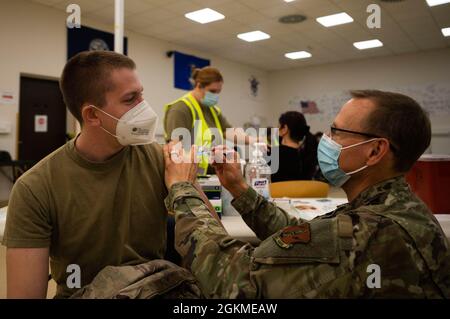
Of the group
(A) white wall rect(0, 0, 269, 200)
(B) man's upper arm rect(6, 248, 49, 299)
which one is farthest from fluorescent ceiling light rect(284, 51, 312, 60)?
(B) man's upper arm rect(6, 248, 49, 299)

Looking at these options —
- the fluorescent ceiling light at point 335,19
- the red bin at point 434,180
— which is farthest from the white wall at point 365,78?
the red bin at point 434,180

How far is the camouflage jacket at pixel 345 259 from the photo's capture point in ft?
2.64

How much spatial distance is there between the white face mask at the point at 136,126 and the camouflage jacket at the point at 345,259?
475 millimetres

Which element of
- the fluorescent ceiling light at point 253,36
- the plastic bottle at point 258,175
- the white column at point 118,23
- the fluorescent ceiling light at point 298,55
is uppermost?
the fluorescent ceiling light at point 298,55

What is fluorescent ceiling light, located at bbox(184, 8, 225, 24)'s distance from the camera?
5.88m

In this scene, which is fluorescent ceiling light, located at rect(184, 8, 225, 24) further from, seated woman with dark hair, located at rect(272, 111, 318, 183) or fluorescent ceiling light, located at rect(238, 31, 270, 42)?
seated woman with dark hair, located at rect(272, 111, 318, 183)

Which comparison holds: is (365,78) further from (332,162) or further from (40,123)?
(332,162)

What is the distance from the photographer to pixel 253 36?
7246 millimetres

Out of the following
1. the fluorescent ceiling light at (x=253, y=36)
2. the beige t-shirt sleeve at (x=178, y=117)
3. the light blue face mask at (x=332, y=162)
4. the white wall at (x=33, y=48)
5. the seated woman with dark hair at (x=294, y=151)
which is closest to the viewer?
the light blue face mask at (x=332, y=162)

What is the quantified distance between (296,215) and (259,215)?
52 cm

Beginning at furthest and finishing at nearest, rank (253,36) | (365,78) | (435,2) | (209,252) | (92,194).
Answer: (365,78) < (253,36) < (435,2) < (92,194) < (209,252)

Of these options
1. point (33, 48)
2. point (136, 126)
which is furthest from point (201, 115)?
point (33, 48)

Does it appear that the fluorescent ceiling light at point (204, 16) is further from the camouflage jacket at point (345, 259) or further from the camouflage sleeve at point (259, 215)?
the camouflage jacket at point (345, 259)
